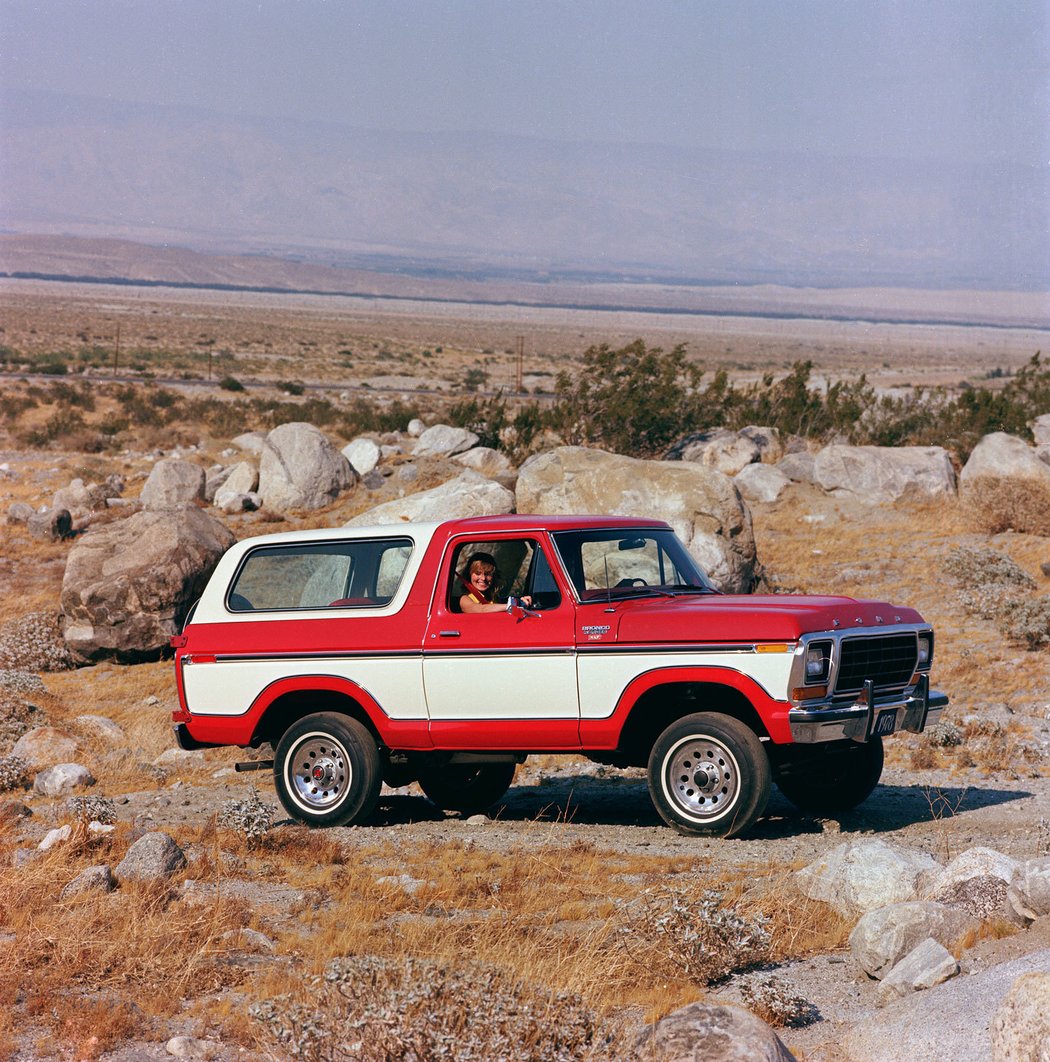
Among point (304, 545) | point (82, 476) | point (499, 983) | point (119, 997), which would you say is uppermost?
point (304, 545)

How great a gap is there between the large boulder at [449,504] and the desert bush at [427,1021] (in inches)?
568

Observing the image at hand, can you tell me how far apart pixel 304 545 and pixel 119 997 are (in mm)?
4662

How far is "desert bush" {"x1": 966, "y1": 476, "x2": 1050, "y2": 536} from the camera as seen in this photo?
23078 mm

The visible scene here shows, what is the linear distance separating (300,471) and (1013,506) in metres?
12.6

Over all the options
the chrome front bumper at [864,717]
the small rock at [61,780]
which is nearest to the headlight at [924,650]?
the chrome front bumper at [864,717]

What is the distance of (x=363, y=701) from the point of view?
10055 mm

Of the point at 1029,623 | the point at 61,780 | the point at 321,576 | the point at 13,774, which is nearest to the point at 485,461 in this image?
the point at 1029,623

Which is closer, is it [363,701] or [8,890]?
[8,890]

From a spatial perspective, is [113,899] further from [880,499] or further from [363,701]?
[880,499]

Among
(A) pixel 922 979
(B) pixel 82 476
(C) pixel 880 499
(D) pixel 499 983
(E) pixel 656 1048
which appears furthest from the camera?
(B) pixel 82 476

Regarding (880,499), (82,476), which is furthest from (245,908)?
(82,476)

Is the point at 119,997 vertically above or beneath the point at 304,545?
beneath

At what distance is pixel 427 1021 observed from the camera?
515cm

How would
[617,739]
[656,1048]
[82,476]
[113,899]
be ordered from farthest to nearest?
1. [82,476]
2. [617,739]
3. [113,899]
4. [656,1048]
